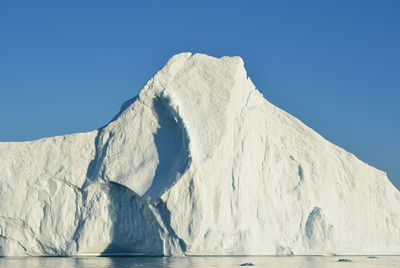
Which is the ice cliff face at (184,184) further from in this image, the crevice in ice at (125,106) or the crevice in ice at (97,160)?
the crevice in ice at (125,106)

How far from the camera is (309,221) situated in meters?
37.8

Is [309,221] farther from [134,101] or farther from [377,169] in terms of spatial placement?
[134,101]

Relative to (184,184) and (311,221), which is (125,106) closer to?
(184,184)

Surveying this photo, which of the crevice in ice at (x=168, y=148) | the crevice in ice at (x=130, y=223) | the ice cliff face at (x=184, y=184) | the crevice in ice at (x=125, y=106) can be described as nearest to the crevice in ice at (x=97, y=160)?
the ice cliff face at (x=184, y=184)

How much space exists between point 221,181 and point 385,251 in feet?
32.6

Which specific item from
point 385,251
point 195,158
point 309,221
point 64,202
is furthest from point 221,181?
point 385,251

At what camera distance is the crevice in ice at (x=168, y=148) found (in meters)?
35.2

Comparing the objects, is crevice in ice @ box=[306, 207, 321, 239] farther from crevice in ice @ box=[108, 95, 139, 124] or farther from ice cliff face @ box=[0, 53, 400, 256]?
crevice in ice @ box=[108, 95, 139, 124]

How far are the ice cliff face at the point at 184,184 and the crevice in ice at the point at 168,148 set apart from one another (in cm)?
6

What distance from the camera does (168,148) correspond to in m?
37.0

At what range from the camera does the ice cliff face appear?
35.1 metres

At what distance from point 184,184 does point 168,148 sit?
107 inches

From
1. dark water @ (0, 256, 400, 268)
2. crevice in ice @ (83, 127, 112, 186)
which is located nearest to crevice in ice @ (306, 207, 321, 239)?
dark water @ (0, 256, 400, 268)

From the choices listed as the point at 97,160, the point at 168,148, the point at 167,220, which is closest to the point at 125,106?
the point at 97,160
